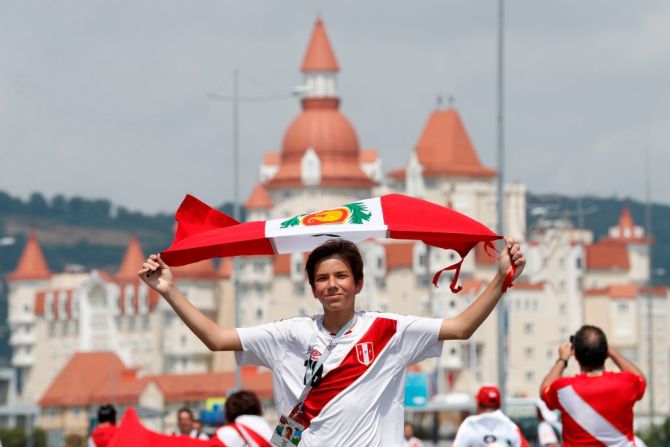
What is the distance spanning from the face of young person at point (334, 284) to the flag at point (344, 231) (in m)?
0.52

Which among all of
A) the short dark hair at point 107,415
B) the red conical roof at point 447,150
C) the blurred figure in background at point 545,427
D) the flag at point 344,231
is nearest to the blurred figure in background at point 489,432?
the blurred figure in background at point 545,427

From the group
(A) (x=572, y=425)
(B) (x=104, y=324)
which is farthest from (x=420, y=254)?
(A) (x=572, y=425)

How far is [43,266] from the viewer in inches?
7707

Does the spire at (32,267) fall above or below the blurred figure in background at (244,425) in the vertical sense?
above

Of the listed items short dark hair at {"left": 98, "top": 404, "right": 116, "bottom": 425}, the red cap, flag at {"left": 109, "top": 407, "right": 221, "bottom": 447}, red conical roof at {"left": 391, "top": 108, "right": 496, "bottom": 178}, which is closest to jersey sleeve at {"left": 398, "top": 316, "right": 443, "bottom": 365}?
the red cap

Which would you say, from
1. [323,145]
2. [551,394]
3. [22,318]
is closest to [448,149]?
[323,145]

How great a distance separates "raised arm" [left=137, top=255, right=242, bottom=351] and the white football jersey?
52 mm

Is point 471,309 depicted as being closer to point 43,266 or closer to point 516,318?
point 516,318

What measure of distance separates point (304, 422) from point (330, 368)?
21 centimetres

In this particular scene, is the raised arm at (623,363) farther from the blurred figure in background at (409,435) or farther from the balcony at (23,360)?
the balcony at (23,360)

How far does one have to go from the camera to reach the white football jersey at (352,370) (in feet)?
26.0

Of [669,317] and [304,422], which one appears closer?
[304,422]

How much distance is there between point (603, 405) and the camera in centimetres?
1053

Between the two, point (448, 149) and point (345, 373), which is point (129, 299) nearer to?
point (448, 149)
